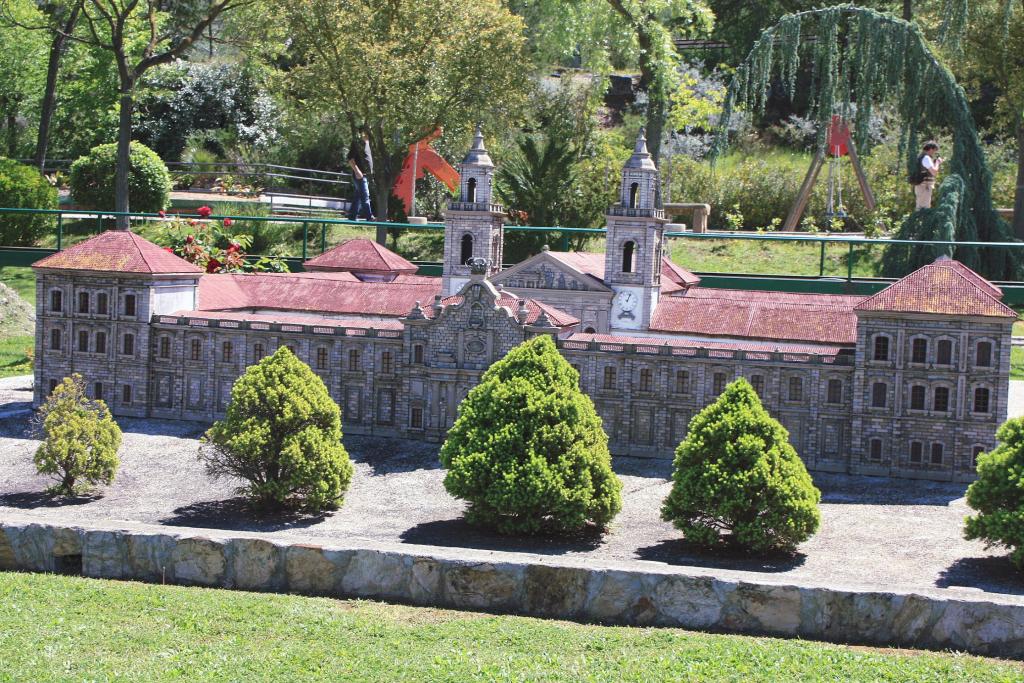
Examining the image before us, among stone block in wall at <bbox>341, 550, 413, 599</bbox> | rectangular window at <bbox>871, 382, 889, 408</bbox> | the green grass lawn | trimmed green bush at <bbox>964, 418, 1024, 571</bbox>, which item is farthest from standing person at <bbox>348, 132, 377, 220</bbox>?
the green grass lawn

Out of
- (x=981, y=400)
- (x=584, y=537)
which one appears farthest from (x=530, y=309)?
(x=981, y=400)

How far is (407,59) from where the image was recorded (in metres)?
57.6

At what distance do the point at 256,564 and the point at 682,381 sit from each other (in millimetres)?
16418

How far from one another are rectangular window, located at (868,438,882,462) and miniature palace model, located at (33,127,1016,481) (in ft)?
0.13

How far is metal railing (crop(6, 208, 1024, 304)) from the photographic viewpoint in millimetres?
52125

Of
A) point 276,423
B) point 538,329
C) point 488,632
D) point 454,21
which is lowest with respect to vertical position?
point 488,632

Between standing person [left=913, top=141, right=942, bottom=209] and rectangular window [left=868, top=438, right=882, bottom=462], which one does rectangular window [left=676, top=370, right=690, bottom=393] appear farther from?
standing person [left=913, top=141, right=942, bottom=209]

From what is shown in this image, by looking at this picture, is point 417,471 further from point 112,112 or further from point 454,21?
point 112,112

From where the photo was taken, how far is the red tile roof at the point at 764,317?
135 feet

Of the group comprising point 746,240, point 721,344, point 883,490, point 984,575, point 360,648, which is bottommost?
point 360,648

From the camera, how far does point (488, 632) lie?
23875 millimetres

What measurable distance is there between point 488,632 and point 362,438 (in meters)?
18.2

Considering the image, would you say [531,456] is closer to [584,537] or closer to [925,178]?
[584,537]

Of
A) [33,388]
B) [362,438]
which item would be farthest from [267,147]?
[362,438]
